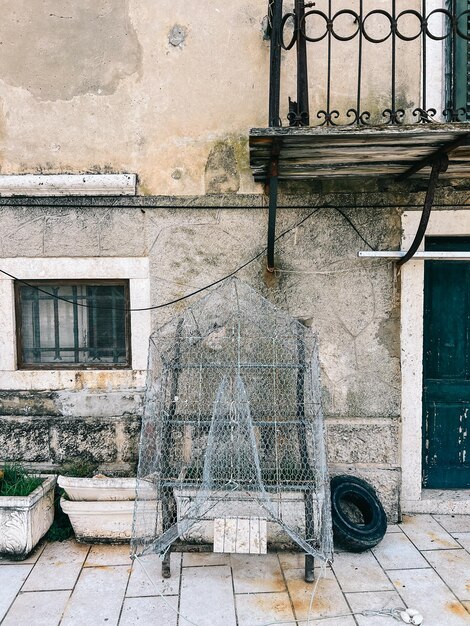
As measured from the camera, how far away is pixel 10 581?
3633 millimetres

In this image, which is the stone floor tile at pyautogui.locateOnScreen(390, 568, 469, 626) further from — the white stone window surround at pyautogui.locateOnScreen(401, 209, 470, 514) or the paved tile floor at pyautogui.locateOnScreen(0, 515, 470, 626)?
the white stone window surround at pyautogui.locateOnScreen(401, 209, 470, 514)

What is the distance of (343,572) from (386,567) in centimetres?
35

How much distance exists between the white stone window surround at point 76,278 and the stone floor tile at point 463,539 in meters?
3.09

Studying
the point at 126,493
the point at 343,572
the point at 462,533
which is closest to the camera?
the point at 343,572

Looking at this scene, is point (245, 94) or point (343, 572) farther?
point (245, 94)

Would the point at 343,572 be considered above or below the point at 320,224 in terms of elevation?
below

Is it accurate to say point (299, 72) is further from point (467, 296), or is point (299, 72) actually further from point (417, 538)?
point (417, 538)

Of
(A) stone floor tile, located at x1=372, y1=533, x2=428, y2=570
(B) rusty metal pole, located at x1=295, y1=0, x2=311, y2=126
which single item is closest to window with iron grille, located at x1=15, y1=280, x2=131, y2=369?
(B) rusty metal pole, located at x1=295, y1=0, x2=311, y2=126

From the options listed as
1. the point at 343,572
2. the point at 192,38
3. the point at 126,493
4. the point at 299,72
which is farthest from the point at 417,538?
the point at 192,38

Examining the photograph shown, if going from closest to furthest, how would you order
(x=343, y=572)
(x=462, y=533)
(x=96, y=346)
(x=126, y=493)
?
(x=343, y=572)
(x=126, y=493)
(x=462, y=533)
(x=96, y=346)

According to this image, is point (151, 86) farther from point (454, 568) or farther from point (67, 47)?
point (454, 568)

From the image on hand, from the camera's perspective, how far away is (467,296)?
4707 mm

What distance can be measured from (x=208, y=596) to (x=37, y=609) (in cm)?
116

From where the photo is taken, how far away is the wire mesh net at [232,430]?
3.67 m
